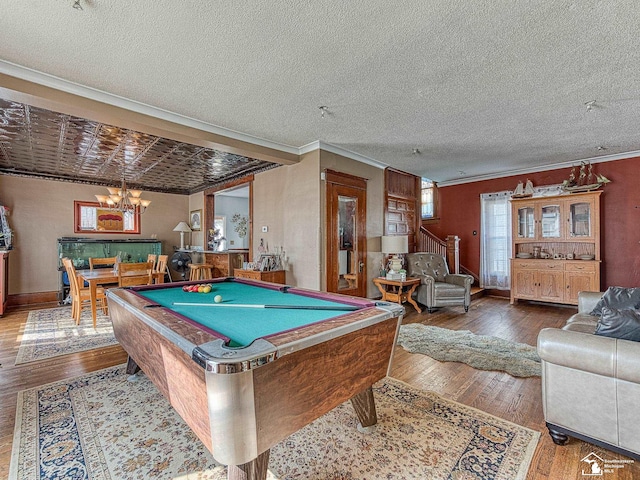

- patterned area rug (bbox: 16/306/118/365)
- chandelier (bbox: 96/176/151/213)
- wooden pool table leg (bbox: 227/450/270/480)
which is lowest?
patterned area rug (bbox: 16/306/118/365)

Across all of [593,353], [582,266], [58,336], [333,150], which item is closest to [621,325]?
[593,353]

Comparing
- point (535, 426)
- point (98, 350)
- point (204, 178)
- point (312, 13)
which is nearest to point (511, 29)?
point (312, 13)

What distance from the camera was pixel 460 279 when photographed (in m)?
5.20

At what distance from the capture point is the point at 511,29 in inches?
82.6

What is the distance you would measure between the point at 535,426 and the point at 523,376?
820 mm

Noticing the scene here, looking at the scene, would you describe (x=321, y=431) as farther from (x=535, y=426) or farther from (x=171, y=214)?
(x=171, y=214)

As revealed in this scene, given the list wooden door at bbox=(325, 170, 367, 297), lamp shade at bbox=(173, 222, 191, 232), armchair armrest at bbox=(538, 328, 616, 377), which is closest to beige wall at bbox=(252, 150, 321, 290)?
wooden door at bbox=(325, 170, 367, 297)

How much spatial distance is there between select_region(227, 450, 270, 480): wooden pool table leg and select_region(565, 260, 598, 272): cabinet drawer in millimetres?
6115

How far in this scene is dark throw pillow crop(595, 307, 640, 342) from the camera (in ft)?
5.53

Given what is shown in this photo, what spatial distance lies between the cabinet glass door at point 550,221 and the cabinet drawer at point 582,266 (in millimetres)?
567

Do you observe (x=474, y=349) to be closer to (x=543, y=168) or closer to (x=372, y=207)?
(x=372, y=207)

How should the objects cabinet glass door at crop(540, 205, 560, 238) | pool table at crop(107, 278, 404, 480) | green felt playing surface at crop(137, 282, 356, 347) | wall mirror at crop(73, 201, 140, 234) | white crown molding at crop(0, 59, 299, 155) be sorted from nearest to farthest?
pool table at crop(107, 278, 404, 480) → green felt playing surface at crop(137, 282, 356, 347) → white crown molding at crop(0, 59, 299, 155) → cabinet glass door at crop(540, 205, 560, 238) → wall mirror at crop(73, 201, 140, 234)

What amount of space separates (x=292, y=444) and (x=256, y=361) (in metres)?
1.08

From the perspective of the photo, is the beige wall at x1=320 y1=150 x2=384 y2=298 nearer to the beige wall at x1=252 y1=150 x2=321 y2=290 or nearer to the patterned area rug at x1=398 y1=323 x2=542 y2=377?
the beige wall at x1=252 y1=150 x2=321 y2=290
